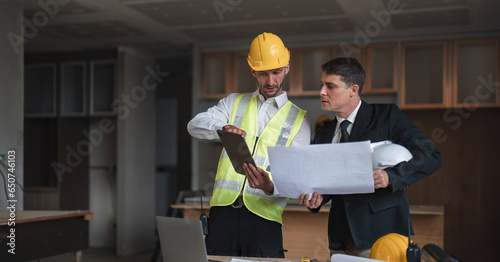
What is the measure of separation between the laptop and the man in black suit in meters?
0.52

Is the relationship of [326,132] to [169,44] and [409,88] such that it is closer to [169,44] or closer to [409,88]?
[409,88]

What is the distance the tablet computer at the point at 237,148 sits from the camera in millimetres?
1974

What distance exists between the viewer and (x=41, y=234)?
139 inches

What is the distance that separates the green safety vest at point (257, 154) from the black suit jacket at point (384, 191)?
0.32m

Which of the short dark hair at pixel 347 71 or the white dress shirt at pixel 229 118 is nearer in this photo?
the short dark hair at pixel 347 71

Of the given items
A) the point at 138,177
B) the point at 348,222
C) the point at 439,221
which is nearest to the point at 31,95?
the point at 138,177

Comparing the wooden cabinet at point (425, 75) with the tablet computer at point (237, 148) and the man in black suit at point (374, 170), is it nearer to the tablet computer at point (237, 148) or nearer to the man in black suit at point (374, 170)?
the man in black suit at point (374, 170)

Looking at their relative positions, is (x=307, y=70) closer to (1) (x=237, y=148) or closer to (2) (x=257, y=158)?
(2) (x=257, y=158)

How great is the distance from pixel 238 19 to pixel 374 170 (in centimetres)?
368

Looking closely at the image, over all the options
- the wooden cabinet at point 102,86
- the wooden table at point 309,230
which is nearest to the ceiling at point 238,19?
the wooden cabinet at point 102,86

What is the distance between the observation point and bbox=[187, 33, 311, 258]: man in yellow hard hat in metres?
2.34

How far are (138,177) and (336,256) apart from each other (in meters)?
5.68

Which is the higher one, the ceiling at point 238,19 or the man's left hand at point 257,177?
the ceiling at point 238,19

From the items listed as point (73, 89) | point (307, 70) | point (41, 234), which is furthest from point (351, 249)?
point (73, 89)
